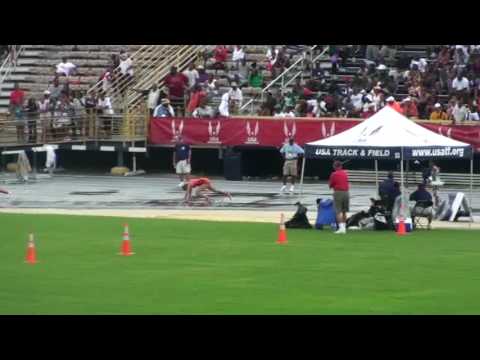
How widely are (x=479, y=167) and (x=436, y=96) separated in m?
3.38

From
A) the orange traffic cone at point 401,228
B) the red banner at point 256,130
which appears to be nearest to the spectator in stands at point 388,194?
the orange traffic cone at point 401,228

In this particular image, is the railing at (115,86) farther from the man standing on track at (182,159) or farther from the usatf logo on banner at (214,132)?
the man standing on track at (182,159)

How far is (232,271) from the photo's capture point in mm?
21484

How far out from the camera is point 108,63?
49.4 meters

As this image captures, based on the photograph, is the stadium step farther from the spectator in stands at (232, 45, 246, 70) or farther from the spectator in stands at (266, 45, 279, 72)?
the spectator in stands at (232, 45, 246, 70)

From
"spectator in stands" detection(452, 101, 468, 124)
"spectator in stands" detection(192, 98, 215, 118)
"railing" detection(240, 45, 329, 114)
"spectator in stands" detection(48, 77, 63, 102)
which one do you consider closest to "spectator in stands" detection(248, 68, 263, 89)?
"railing" detection(240, 45, 329, 114)

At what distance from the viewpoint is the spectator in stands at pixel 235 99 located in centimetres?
4420

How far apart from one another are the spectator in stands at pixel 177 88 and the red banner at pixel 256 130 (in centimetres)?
176

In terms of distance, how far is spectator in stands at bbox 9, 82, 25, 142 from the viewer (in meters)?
43.9

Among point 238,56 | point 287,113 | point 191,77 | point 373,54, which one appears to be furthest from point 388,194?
point 238,56

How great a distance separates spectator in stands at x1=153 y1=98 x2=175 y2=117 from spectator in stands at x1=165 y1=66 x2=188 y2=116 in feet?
3.70

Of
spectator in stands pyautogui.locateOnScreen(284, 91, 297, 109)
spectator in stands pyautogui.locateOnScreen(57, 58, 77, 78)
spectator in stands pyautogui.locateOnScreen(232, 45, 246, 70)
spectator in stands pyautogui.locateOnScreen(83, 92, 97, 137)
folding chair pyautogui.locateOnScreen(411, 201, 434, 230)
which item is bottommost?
folding chair pyautogui.locateOnScreen(411, 201, 434, 230)

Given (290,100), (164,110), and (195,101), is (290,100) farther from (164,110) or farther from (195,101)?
(164,110)
